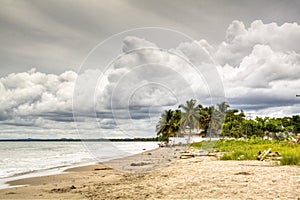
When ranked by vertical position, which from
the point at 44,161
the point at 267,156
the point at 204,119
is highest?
the point at 204,119

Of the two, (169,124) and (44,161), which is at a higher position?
(169,124)

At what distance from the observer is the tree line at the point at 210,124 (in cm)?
7815

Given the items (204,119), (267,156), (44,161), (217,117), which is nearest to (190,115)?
(204,119)

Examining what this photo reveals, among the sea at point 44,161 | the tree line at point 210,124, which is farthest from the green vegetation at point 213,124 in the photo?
the sea at point 44,161

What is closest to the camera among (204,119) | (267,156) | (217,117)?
(267,156)

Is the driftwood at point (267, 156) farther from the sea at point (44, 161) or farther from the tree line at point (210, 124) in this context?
the tree line at point (210, 124)

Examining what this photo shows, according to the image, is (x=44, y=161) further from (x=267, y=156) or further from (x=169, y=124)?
(x=169, y=124)

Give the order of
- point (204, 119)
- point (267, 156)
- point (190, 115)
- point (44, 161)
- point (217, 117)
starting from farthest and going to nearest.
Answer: point (217, 117), point (204, 119), point (190, 115), point (44, 161), point (267, 156)

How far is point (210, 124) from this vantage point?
87.9 metres

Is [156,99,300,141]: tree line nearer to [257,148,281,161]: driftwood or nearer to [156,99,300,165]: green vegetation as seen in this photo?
[156,99,300,165]: green vegetation

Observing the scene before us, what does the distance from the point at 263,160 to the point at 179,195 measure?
11693 millimetres

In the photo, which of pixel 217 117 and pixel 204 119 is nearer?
pixel 204 119

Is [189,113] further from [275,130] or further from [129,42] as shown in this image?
[129,42]

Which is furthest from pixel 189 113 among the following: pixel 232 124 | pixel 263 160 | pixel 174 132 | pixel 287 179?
pixel 287 179
